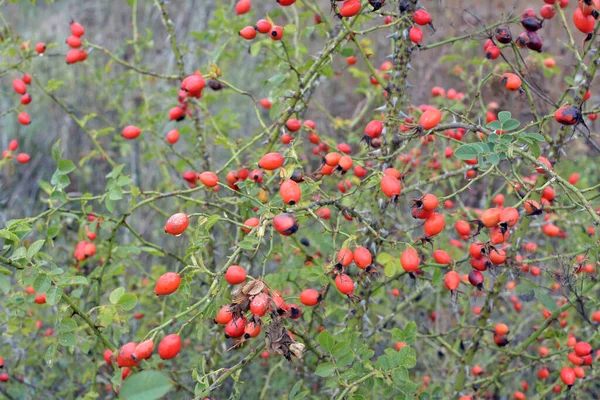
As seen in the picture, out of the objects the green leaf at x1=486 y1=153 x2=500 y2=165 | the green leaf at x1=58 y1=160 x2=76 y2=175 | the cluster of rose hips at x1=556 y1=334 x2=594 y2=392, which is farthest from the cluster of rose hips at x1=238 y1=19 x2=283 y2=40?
the cluster of rose hips at x1=556 y1=334 x2=594 y2=392

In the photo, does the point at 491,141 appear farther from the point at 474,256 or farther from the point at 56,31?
the point at 56,31

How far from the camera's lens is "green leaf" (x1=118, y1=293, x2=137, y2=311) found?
142 cm

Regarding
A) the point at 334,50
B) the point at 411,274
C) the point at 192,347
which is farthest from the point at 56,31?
the point at 411,274

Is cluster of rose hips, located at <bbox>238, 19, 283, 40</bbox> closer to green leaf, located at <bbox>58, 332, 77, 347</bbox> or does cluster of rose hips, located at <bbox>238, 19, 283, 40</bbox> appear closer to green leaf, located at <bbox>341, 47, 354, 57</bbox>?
green leaf, located at <bbox>341, 47, 354, 57</bbox>

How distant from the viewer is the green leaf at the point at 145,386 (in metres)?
0.77

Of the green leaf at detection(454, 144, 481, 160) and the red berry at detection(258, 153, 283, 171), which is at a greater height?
the red berry at detection(258, 153, 283, 171)

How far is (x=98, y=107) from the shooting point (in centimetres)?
509

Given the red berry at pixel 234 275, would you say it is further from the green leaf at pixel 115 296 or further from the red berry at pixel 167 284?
the green leaf at pixel 115 296

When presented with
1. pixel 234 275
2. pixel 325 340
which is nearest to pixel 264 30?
pixel 234 275

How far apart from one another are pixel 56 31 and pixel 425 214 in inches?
207

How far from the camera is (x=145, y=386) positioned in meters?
0.77

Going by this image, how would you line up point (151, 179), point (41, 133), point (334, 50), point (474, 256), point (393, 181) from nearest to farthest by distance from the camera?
point (393, 181) < point (474, 256) < point (334, 50) < point (151, 179) < point (41, 133)

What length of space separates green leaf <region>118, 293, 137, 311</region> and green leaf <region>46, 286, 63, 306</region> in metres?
0.17

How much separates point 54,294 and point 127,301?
0.20 meters
